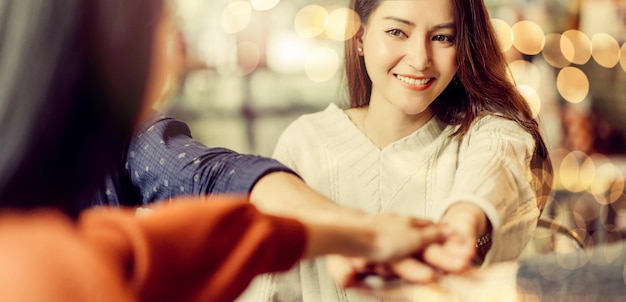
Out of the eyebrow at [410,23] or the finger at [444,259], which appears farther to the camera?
the eyebrow at [410,23]

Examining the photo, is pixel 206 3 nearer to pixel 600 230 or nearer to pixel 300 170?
pixel 300 170

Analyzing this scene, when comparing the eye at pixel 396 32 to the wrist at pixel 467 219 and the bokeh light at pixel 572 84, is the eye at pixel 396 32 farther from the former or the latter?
the bokeh light at pixel 572 84

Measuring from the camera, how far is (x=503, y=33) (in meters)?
0.65

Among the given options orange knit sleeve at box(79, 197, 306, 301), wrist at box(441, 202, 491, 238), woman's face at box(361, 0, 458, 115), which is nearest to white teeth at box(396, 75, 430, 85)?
woman's face at box(361, 0, 458, 115)

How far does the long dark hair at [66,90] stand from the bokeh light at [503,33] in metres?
0.38

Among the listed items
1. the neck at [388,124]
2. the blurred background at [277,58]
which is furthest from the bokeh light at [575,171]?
the neck at [388,124]

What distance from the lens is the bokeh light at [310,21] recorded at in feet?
2.02

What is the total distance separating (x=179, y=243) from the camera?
330mm

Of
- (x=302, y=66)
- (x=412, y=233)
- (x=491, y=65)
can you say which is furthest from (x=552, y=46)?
(x=412, y=233)

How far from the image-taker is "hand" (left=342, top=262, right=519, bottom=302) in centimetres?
46

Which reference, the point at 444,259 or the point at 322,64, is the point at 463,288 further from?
the point at 322,64

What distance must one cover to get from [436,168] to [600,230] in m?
0.38

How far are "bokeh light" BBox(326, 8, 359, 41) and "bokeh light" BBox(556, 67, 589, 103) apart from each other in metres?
0.33

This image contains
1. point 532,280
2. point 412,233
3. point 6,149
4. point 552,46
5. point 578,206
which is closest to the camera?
point 6,149
